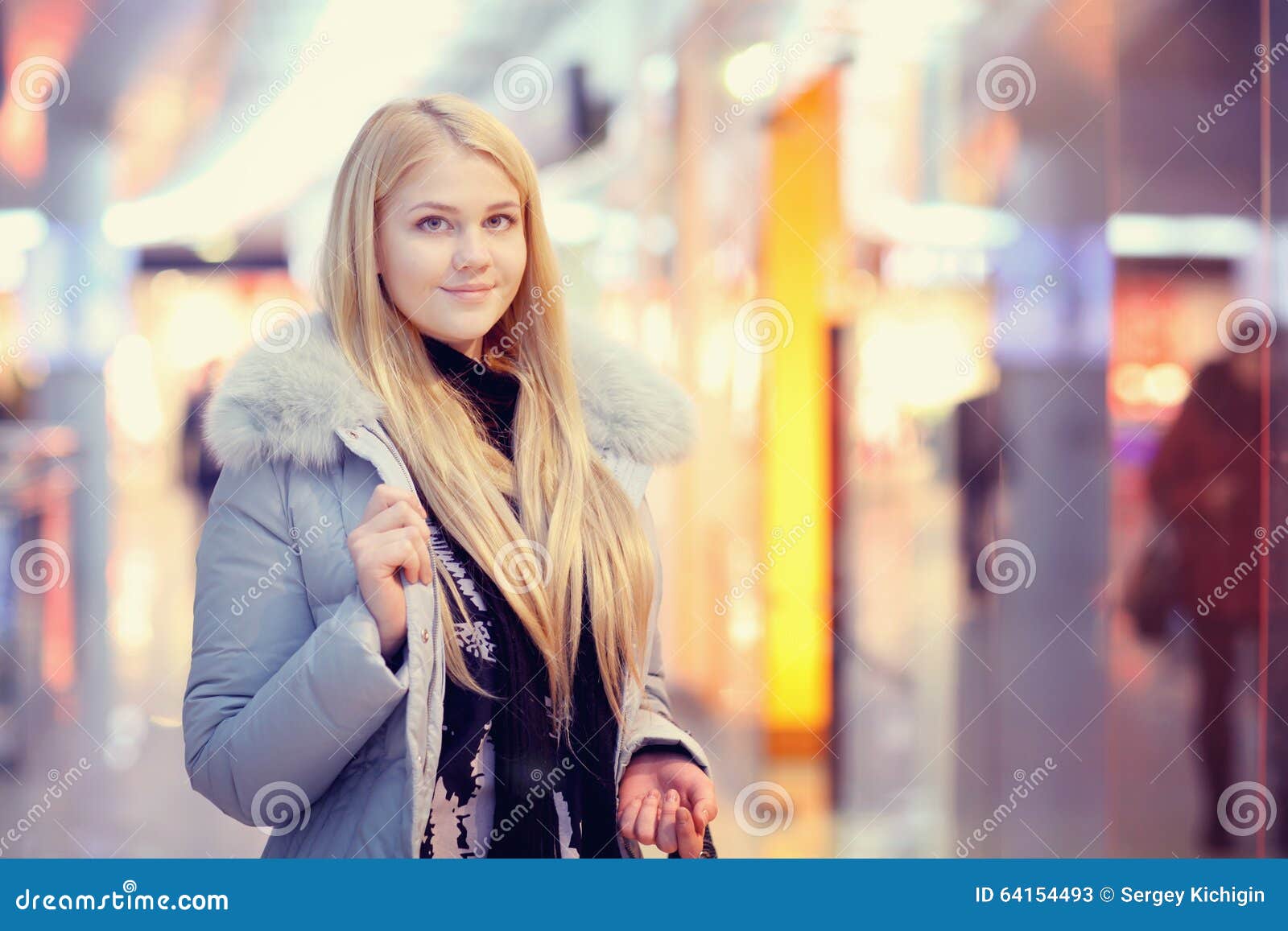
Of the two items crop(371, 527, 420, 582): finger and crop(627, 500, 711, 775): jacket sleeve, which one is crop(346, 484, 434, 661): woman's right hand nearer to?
crop(371, 527, 420, 582): finger

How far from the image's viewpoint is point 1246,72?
2.78m

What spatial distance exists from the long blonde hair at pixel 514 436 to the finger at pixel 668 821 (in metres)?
0.17

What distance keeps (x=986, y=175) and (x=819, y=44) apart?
2.07ft

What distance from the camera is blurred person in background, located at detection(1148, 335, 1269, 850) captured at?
2.77 m

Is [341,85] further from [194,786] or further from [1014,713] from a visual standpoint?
[1014,713]

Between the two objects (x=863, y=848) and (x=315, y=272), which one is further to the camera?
(x=863, y=848)

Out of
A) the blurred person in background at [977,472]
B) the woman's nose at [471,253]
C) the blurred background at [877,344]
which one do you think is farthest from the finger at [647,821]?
the blurred person in background at [977,472]

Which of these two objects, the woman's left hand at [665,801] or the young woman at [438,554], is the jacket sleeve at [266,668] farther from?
the woman's left hand at [665,801]

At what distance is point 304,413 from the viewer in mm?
1792

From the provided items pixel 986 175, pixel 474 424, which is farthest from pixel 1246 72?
pixel 474 424

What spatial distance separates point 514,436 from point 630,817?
643 millimetres

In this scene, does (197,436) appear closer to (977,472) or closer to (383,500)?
(383,500)

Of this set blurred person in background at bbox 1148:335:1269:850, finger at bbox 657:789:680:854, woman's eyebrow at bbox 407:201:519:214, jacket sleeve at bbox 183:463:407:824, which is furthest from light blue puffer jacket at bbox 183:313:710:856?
blurred person in background at bbox 1148:335:1269:850

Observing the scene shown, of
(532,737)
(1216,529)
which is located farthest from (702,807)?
(1216,529)
